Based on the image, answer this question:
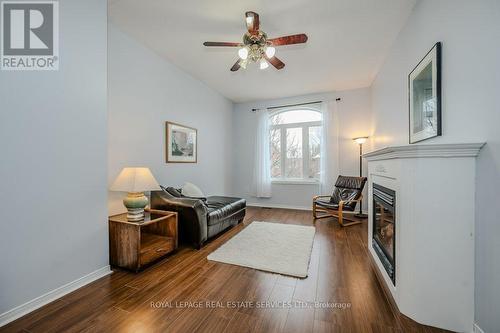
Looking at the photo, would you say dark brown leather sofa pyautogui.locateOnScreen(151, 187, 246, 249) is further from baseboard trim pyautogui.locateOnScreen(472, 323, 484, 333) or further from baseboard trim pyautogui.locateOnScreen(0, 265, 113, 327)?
baseboard trim pyautogui.locateOnScreen(472, 323, 484, 333)

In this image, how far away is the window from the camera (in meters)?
4.86

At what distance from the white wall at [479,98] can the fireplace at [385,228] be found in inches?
18.4

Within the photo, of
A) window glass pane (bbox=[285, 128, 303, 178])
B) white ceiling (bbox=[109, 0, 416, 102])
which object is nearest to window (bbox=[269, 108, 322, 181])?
window glass pane (bbox=[285, 128, 303, 178])

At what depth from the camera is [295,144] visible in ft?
16.6

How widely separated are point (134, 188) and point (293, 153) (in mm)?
3845

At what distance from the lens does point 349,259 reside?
7.48 feet

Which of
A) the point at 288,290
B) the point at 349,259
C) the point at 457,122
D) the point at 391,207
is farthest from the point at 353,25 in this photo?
the point at 288,290

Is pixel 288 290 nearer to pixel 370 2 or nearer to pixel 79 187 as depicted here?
pixel 79 187

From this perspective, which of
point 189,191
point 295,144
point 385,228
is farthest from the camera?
point 295,144

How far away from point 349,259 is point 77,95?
3.23m

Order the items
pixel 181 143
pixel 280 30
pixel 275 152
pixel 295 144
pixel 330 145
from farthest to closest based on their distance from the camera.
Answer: pixel 275 152 → pixel 295 144 → pixel 330 145 → pixel 181 143 → pixel 280 30
